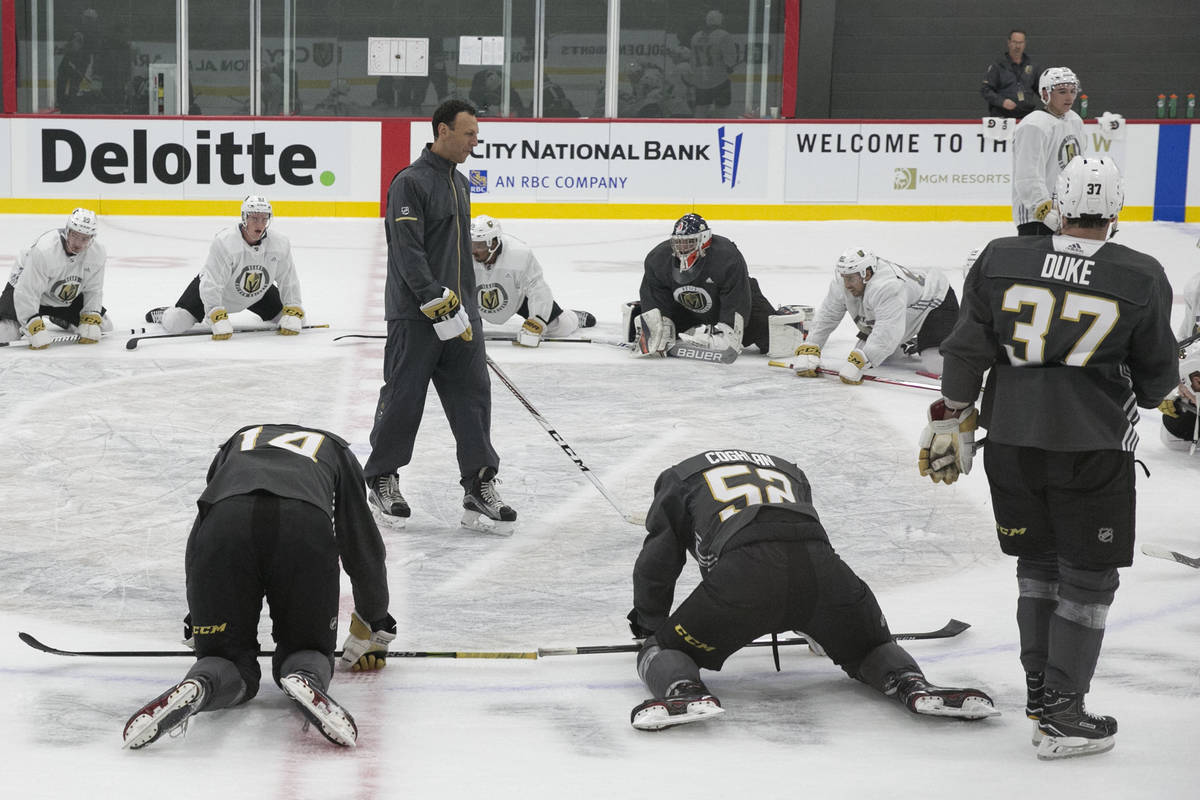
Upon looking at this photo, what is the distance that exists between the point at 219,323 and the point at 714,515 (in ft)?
20.3

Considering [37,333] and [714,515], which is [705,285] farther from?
[714,515]

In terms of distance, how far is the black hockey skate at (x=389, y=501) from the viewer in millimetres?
5738

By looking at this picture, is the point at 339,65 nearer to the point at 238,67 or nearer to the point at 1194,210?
the point at 238,67

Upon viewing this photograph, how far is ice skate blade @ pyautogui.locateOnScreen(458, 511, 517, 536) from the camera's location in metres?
5.75

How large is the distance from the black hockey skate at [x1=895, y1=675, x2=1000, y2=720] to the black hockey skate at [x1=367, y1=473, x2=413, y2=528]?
2430mm

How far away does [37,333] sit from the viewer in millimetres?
9016

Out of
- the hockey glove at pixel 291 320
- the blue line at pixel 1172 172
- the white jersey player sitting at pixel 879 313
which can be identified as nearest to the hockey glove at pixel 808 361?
the white jersey player sitting at pixel 879 313

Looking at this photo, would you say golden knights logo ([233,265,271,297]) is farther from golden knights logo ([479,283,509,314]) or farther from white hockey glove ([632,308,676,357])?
white hockey glove ([632,308,676,357])

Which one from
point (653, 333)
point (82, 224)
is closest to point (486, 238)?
point (653, 333)

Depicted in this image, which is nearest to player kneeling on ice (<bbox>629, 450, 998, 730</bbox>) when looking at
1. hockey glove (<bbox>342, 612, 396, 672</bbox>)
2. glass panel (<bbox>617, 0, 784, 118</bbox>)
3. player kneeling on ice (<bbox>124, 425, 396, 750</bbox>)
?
hockey glove (<bbox>342, 612, 396, 672</bbox>)

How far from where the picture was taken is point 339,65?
1650 centimetres

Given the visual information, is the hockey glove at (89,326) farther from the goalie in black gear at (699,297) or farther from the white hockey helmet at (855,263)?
the white hockey helmet at (855,263)

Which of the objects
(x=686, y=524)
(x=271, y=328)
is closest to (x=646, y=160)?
(x=271, y=328)

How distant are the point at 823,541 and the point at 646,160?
497 inches
